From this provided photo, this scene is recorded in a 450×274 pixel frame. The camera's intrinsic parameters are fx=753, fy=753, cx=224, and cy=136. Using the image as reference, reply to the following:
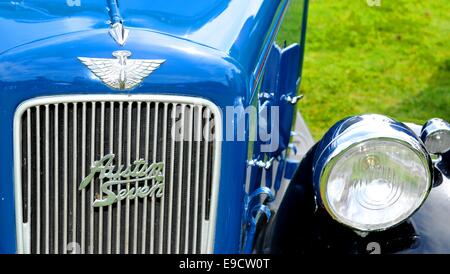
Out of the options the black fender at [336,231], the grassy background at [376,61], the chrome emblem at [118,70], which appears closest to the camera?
the chrome emblem at [118,70]

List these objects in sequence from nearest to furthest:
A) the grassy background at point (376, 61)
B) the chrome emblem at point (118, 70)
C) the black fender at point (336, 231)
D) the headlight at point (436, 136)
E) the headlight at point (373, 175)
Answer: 1. the chrome emblem at point (118, 70)
2. the headlight at point (373, 175)
3. the black fender at point (336, 231)
4. the headlight at point (436, 136)
5. the grassy background at point (376, 61)

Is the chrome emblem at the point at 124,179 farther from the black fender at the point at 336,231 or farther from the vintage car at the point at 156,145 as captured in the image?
the black fender at the point at 336,231

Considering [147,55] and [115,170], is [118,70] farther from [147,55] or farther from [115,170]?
[115,170]

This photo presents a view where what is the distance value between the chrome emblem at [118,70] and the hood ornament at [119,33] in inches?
2.2

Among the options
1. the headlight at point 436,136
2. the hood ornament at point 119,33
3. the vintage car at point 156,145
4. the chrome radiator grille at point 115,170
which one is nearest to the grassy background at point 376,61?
the headlight at point 436,136

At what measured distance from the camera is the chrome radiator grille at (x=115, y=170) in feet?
7.54

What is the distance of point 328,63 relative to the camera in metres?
6.65

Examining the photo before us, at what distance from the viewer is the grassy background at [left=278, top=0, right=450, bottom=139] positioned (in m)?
5.89

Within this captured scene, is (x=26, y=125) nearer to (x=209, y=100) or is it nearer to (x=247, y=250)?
(x=209, y=100)

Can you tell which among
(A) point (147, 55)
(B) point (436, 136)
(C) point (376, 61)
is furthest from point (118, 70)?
(C) point (376, 61)

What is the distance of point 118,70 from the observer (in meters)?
2.25

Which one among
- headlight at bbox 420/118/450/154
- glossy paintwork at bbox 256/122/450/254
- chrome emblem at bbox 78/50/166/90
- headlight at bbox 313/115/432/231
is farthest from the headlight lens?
chrome emblem at bbox 78/50/166/90

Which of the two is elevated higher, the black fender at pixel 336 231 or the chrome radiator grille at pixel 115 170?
the chrome radiator grille at pixel 115 170
